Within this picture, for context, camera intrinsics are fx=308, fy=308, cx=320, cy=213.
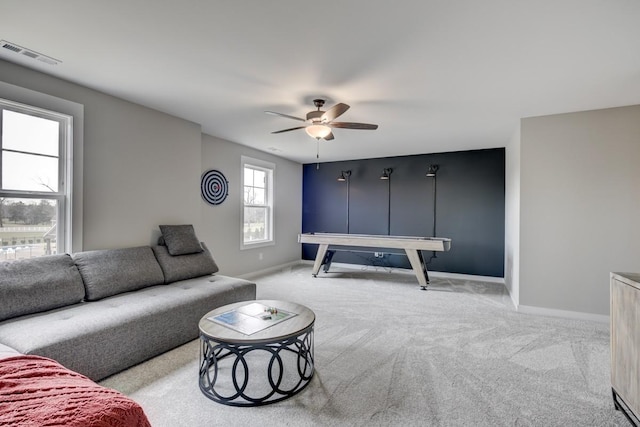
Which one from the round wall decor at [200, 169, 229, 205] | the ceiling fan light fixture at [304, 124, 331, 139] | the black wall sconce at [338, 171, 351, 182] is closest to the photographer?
the ceiling fan light fixture at [304, 124, 331, 139]

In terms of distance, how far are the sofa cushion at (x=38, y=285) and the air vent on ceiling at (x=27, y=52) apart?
5.21 feet

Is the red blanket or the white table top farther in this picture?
the white table top

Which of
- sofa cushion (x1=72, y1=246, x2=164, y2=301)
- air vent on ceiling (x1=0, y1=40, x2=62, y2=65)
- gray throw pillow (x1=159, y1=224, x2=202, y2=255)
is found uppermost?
air vent on ceiling (x1=0, y1=40, x2=62, y2=65)

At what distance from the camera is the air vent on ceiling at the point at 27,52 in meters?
2.23

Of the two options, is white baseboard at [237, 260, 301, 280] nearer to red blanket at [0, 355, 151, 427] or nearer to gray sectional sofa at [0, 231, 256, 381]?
gray sectional sofa at [0, 231, 256, 381]

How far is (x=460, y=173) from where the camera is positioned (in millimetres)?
5781

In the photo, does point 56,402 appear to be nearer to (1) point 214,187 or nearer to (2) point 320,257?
(1) point 214,187

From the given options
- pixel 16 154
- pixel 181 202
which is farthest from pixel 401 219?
pixel 16 154

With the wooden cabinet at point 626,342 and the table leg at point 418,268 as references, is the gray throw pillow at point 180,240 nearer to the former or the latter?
the table leg at point 418,268

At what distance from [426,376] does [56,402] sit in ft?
7.10

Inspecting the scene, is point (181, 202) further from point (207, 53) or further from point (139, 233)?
point (207, 53)

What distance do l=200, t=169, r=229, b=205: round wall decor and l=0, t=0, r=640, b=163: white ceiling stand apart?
116 centimetres

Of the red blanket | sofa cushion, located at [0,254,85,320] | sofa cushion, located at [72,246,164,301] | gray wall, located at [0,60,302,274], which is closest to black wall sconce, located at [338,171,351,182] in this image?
gray wall, located at [0,60,302,274]

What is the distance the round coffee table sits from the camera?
194cm
